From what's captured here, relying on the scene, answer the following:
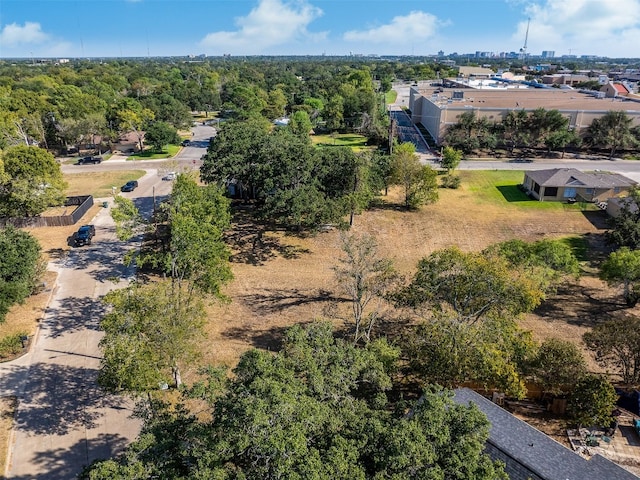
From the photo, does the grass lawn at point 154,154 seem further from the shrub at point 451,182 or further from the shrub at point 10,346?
the shrub at point 10,346

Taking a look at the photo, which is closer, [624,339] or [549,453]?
[549,453]

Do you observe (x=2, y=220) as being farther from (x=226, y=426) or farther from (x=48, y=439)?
(x=226, y=426)

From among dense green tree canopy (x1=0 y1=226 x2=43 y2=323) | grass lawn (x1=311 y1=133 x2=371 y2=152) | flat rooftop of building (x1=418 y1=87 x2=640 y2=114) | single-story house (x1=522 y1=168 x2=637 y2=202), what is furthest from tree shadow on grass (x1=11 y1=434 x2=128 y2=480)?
flat rooftop of building (x1=418 y1=87 x2=640 y2=114)

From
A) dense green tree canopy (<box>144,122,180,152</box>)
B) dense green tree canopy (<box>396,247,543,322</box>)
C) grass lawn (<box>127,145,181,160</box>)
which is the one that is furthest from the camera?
grass lawn (<box>127,145,181,160</box>)

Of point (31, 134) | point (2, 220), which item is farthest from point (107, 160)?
point (2, 220)

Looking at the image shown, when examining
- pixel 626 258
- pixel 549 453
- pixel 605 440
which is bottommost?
pixel 605 440

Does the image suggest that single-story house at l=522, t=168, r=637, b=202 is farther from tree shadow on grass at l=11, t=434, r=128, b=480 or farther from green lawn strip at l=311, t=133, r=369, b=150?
tree shadow on grass at l=11, t=434, r=128, b=480

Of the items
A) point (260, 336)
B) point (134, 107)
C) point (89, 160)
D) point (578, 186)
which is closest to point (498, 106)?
point (578, 186)
